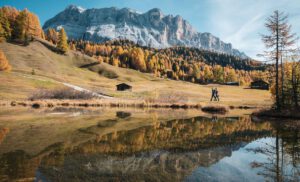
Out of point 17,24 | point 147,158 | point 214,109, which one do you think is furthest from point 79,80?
point 147,158

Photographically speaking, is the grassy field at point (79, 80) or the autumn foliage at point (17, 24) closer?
the grassy field at point (79, 80)

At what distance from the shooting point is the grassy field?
6894cm

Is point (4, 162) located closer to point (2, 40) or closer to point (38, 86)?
point (38, 86)

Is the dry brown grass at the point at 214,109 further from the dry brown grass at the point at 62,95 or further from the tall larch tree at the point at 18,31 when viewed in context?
the tall larch tree at the point at 18,31

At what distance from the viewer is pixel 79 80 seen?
350 ft

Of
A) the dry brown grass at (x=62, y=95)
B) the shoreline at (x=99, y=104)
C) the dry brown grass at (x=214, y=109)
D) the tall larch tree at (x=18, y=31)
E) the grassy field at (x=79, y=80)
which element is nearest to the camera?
the dry brown grass at (x=214, y=109)

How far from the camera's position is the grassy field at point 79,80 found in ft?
226

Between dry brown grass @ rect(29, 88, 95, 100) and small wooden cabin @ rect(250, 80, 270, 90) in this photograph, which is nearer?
dry brown grass @ rect(29, 88, 95, 100)

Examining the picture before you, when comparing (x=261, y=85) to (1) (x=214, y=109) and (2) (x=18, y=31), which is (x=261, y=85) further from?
Answer: (2) (x=18, y=31)

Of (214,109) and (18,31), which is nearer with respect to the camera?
(214,109)

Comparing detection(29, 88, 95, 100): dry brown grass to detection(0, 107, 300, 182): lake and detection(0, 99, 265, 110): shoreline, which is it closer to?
detection(0, 99, 265, 110): shoreline

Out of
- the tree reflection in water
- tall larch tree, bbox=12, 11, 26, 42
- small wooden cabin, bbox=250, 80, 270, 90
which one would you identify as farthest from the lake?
tall larch tree, bbox=12, 11, 26, 42

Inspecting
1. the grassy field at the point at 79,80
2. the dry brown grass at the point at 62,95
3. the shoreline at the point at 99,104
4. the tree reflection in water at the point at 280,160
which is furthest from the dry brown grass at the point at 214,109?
the dry brown grass at the point at 62,95

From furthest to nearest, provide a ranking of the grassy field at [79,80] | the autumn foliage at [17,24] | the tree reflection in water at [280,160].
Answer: the autumn foliage at [17,24] → the grassy field at [79,80] → the tree reflection in water at [280,160]
